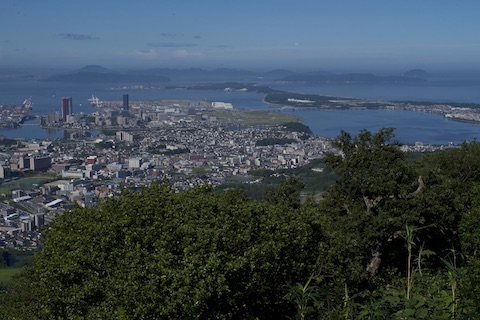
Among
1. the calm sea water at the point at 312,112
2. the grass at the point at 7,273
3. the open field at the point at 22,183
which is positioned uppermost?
the calm sea water at the point at 312,112

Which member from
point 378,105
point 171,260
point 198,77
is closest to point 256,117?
point 378,105

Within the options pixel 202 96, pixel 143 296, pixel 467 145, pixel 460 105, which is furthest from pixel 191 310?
pixel 202 96

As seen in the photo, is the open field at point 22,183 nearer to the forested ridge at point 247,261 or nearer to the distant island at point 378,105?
the forested ridge at point 247,261

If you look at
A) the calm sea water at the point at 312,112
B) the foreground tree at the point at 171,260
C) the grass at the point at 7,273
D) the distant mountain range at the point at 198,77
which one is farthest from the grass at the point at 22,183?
the distant mountain range at the point at 198,77

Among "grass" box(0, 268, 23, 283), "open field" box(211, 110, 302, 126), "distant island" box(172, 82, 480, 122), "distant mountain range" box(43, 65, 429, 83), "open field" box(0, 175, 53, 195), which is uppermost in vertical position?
"distant mountain range" box(43, 65, 429, 83)

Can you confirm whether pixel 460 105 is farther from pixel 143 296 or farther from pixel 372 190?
pixel 143 296

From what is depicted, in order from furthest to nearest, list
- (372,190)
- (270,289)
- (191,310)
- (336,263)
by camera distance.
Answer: (372,190) → (336,263) → (270,289) → (191,310)

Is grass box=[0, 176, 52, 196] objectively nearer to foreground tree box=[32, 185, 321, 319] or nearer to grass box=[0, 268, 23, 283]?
grass box=[0, 268, 23, 283]

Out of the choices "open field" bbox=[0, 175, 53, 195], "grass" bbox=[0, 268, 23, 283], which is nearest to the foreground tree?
"grass" bbox=[0, 268, 23, 283]

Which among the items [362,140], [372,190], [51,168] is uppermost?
[362,140]
